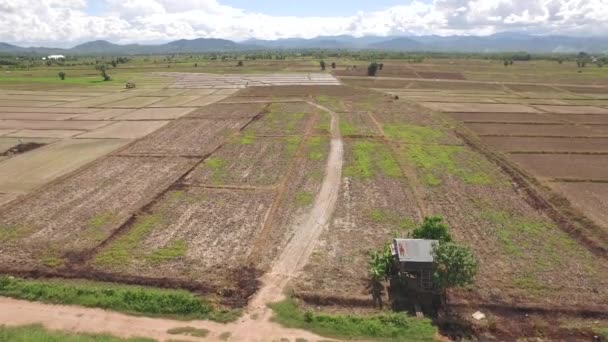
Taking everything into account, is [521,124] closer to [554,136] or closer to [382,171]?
[554,136]

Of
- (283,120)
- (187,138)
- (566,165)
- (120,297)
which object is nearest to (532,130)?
(566,165)

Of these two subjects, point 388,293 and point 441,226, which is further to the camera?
point 441,226

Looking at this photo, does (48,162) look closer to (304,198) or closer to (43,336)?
(304,198)

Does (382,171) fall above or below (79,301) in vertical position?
above

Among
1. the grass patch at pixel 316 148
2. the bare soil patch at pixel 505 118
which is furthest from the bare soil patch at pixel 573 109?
the grass patch at pixel 316 148

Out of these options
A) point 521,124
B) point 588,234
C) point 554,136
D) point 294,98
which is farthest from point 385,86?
point 588,234

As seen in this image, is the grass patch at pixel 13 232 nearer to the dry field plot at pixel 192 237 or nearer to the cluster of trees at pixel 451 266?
the dry field plot at pixel 192 237

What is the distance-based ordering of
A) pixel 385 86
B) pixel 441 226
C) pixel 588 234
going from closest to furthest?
pixel 441 226 → pixel 588 234 → pixel 385 86

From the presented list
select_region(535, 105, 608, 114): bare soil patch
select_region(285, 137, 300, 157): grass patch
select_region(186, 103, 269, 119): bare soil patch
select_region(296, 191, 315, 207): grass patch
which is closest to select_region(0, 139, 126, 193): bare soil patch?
select_region(186, 103, 269, 119): bare soil patch

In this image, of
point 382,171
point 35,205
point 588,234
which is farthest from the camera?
point 382,171
